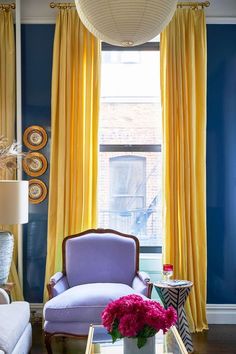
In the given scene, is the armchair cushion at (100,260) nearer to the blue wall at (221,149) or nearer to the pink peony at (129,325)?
the blue wall at (221,149)

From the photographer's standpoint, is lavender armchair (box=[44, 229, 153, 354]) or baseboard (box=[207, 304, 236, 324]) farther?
baseboard (box=[207, 304, 236, 324])

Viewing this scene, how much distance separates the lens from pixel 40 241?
4504 mm

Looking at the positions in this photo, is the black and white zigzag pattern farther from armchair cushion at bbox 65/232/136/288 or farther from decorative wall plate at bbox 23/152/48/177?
decorative wall plate at bbox 23/152/48/177

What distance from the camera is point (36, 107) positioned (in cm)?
452

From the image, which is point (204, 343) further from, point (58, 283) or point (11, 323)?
point (11, 323)

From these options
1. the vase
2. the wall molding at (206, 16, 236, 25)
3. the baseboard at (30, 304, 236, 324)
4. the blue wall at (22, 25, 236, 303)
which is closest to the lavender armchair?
the blue wall at (22, 25, 236, 303)

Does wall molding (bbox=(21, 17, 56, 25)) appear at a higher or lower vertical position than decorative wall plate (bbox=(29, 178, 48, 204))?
higher

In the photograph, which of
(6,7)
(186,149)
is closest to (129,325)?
(186,149)

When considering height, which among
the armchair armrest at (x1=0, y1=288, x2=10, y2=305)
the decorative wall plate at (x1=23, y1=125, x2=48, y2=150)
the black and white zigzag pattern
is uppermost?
the decorative wall plate at (x1=23, y1=125, x2=48, y2=150)

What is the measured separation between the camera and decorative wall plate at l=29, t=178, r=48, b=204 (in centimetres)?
447

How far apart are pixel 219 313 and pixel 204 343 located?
639 millimetres

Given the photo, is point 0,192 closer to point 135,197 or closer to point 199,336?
point 135,197

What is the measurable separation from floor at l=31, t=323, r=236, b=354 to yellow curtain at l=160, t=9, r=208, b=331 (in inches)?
8.0

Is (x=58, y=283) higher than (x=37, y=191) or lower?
lower
